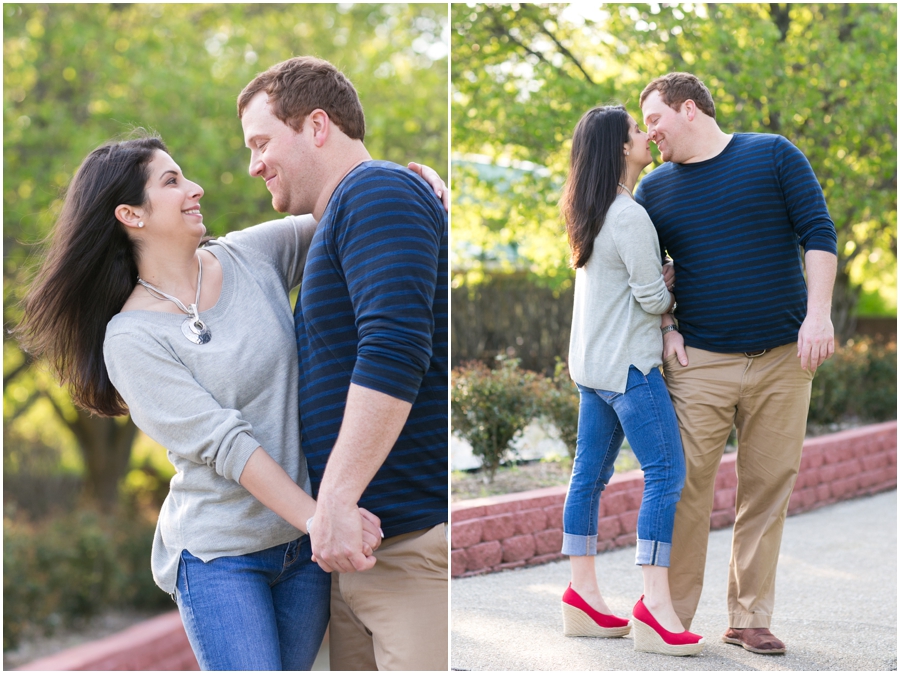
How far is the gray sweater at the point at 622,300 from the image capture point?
2652 millimetres

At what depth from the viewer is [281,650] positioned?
2090mm

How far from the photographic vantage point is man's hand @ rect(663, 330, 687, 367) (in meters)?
2.79

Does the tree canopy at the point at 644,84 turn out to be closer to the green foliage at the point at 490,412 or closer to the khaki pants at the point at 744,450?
the green foliage at the point at 490,412

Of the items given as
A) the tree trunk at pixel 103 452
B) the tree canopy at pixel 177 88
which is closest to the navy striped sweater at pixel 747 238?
the tree canopy at pixel 177 88

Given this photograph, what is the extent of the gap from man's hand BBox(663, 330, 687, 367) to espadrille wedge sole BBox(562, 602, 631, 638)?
869mm

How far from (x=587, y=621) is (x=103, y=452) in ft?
29.9

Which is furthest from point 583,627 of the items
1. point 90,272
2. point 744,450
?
point 90,272

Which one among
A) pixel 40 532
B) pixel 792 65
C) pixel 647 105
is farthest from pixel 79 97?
pixel 647 105

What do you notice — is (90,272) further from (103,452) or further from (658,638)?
(103,452)

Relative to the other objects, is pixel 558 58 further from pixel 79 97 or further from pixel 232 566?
pixel 232 566

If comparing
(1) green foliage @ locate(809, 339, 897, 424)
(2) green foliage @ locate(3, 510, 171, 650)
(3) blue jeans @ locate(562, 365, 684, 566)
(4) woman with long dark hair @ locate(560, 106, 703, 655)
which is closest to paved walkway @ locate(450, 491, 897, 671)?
(4) woman with long dark hair @ locate(560, 106, 703, 655)

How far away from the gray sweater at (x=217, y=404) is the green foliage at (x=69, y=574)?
18.0 feet

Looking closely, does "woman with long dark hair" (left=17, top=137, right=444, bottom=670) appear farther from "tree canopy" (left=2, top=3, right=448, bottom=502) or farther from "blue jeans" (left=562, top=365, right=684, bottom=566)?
"tree canopy" (left=2, top=3, right=448, bottom=502)

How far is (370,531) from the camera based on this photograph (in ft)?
6.03
